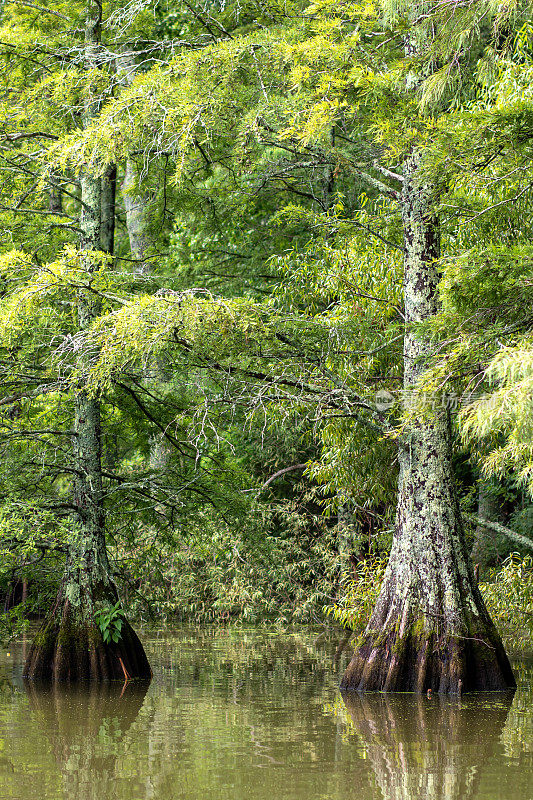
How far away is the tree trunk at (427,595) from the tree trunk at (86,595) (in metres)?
2.60

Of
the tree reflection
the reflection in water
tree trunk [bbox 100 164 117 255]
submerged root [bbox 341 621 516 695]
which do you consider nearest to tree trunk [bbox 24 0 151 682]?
the tree reflection

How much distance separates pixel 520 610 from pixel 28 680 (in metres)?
6.04

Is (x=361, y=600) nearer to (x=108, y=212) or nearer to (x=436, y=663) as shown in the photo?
(x=436, y=663)

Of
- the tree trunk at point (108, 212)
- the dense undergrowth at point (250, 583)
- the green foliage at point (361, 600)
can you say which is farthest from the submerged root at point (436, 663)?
the tree trunk at point (108, 212)

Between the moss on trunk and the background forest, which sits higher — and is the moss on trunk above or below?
below

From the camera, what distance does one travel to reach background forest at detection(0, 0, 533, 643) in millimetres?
7773

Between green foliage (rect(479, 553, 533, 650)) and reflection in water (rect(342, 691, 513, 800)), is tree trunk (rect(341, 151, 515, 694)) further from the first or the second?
green foliage (rect(479, 553, 533, 650))

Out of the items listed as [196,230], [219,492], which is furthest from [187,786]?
[196,230]

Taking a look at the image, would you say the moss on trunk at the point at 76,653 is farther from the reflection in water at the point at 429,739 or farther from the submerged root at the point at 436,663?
the submerged root at the point at 436,663

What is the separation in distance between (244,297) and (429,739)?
6.18 metres

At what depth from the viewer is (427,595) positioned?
9.66 meters

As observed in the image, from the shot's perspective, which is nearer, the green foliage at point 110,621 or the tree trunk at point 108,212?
the green foliage at point 110,621

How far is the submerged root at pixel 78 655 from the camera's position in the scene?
10.6 meters

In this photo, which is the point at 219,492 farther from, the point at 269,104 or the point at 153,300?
the point at 269,104
